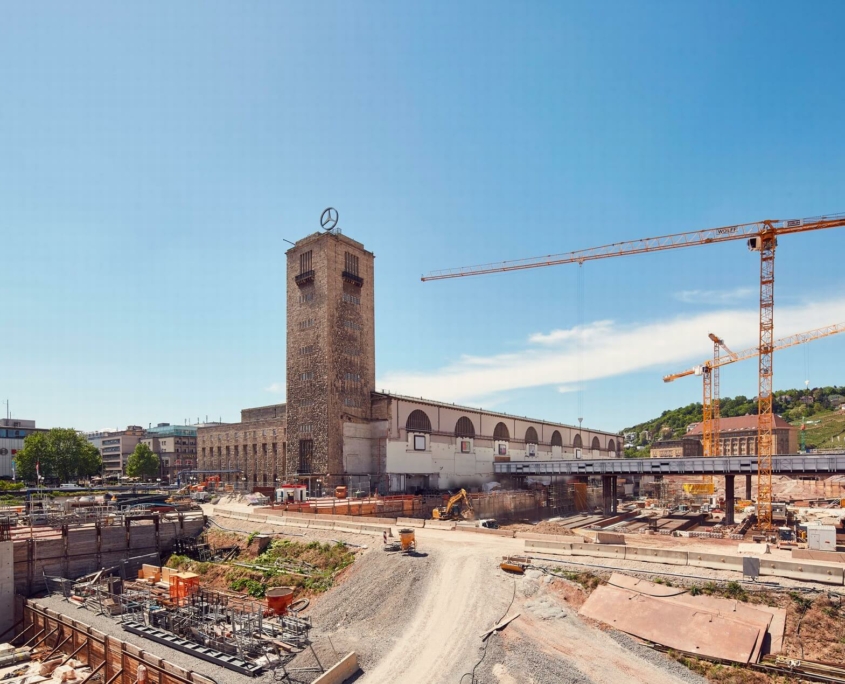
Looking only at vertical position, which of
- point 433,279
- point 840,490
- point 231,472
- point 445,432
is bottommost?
point 840,490

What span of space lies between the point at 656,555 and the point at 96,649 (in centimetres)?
2786

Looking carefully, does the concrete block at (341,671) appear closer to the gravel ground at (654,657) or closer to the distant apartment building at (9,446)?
the gravel ground at (654,657)

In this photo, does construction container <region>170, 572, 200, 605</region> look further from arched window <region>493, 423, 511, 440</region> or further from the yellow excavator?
arched window <region>493, 423, 511, 440</region>

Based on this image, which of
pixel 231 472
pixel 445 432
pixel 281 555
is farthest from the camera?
pixel 231 472

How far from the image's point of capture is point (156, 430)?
166375mm

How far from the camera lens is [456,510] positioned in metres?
63.5

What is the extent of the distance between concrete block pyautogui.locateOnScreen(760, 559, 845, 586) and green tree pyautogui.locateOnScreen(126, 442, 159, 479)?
380ft

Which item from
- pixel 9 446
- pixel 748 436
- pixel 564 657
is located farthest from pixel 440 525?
pixel 748 436

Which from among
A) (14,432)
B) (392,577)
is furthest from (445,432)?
(14,432)

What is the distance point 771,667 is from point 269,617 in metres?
21.3

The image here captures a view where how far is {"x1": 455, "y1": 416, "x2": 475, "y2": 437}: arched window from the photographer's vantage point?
278 feet

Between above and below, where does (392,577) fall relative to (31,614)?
above

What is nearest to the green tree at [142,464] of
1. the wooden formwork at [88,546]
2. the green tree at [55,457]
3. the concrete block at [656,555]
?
the green tree at [55,457]

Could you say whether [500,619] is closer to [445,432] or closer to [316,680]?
[316,680]
